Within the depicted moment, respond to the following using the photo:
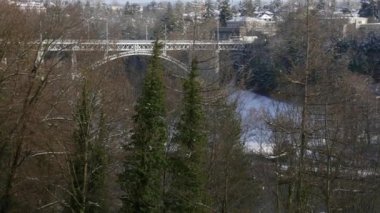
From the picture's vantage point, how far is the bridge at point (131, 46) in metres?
10.9

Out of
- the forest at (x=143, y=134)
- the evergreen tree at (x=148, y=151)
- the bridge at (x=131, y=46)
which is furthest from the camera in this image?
the bridge at (x=131, y=46)

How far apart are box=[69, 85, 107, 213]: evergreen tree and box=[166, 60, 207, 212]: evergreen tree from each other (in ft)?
3.33

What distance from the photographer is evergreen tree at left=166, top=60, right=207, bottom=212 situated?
25.7ft

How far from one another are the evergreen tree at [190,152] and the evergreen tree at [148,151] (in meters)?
0.24

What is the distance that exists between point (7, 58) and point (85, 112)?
1.86 m

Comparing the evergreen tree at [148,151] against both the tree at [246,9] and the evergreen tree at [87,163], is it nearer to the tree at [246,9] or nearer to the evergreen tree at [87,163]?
the evergreen tree at [87,163]

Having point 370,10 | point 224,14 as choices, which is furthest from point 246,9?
point 370,10

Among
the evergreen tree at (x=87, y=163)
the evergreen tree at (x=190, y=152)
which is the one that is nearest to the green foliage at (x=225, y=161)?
the evergreen tree at (x=190, y=152)

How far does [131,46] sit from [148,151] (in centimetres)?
1899

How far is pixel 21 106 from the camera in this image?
8.49 m

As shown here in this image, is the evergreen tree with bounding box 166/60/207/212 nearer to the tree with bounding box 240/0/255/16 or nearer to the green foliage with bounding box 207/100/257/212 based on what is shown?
the green foliage with bounding box 207/100/257/212

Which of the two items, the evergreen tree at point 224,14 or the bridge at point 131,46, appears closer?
the bridge at point 131,46

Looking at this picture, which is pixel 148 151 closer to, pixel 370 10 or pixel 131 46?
pixel 131 46

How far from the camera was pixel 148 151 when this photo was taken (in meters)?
7.72
